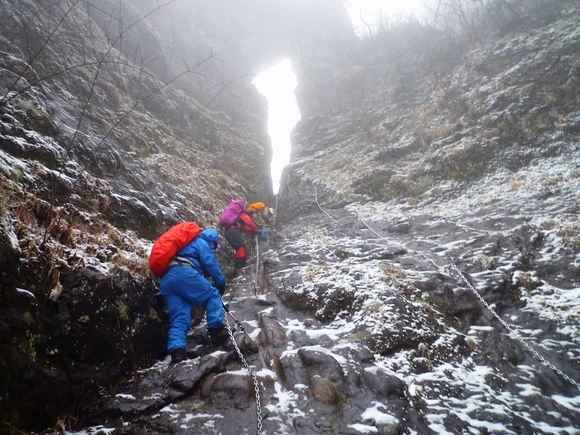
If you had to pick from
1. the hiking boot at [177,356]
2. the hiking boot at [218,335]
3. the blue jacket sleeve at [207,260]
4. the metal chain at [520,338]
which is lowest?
the hiking boot at [177,356]

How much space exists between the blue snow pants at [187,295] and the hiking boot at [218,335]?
7cm

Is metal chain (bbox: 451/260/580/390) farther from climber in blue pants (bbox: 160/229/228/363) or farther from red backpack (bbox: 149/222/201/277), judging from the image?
red backpack (bbox: 149/222/201/277)

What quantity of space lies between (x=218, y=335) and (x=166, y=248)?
155 cm

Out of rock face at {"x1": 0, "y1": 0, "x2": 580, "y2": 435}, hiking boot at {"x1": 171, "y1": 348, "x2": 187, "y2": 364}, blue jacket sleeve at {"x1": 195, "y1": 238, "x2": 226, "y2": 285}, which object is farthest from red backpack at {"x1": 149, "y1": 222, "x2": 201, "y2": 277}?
hiking boot at {"x1": 171, "y1": 348, "x2": 187, "y2": 364}

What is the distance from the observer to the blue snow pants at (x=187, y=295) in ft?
14.4

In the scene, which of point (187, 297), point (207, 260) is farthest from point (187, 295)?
point (207, 260)

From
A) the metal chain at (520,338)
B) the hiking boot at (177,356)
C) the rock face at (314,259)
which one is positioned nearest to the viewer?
the rock face at (314,259)

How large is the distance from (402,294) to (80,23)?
1639 cm

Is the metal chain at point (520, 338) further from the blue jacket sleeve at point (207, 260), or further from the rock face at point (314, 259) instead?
the blue jacket sleeve at point (207, 260)

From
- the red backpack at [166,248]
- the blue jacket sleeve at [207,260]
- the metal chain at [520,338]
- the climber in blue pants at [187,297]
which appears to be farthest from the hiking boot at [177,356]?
the metal chain at [520,338]

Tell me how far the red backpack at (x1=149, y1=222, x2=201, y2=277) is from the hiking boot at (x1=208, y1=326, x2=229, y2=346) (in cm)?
120

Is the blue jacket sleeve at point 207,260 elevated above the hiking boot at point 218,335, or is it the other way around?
the blue jacket sleeve at point 207,260

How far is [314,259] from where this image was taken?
7410 mm

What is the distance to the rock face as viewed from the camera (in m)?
3.24
